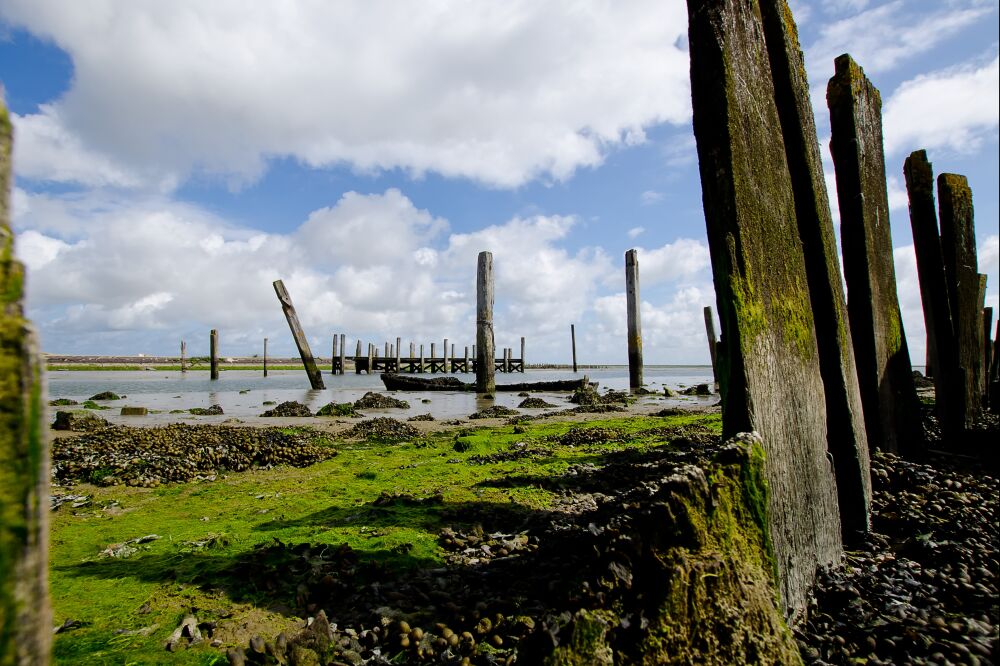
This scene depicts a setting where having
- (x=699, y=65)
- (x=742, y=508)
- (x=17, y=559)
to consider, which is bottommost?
(x=742, y=508)

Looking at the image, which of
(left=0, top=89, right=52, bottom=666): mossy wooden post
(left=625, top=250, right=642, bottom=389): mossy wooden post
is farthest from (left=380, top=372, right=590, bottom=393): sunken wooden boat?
(left=0, top=89, right=52, bottom=666): mossy wooden post

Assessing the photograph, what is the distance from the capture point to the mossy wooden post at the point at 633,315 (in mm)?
26531

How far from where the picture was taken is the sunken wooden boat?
87.2ft

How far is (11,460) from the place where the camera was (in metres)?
1.18

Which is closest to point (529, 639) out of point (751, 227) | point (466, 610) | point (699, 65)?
point (466, 610)

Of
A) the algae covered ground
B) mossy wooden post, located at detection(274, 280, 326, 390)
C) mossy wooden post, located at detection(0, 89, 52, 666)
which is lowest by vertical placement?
the algae covered ground

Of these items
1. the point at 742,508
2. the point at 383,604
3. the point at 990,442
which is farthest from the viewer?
the point at 990,442

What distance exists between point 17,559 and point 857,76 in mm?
8291

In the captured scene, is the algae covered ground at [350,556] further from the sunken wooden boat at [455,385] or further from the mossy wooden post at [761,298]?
the sunken wooden boat at [455,385]

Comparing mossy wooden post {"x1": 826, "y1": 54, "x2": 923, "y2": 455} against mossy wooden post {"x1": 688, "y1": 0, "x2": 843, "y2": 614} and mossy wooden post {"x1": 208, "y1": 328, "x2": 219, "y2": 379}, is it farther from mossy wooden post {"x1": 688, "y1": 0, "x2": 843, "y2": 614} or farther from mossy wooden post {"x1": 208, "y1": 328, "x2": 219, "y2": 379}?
mossy wooden post {"x1": 208, "y1": 328, "x2": 219, "y2": 379}

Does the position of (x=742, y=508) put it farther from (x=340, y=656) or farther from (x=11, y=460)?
(x=11, y=460)

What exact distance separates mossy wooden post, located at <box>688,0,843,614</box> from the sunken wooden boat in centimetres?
2110

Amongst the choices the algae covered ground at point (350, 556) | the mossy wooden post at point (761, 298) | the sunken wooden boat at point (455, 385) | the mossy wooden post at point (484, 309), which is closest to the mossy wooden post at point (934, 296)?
the algae covered ground at point (350, 556)

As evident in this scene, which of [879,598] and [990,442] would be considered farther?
[990,442]
